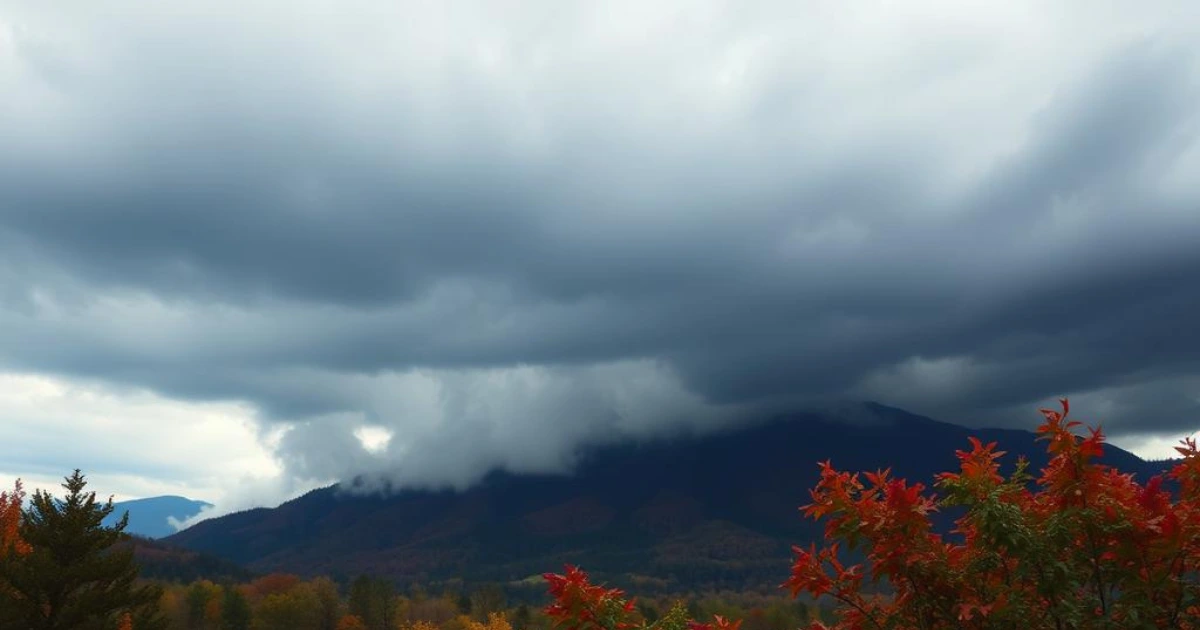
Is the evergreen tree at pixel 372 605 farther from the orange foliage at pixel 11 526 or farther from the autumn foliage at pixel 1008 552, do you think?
the autumn foliage at pixel 1008 552

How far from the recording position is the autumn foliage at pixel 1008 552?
7.02m

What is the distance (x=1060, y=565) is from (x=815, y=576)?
211 centimetres

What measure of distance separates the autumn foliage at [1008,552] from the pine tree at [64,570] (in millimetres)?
36868

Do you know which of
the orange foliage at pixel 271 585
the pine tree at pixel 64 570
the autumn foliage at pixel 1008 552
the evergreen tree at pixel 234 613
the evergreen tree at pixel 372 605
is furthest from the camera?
the orange foliage at pixel 271 585

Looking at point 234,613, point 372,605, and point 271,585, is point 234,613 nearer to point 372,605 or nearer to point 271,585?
point 372,605

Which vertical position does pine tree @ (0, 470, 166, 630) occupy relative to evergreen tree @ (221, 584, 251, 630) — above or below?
above

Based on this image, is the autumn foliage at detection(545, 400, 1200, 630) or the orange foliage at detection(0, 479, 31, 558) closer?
the autumn foliage at detection(545, 400, 1200, 630)

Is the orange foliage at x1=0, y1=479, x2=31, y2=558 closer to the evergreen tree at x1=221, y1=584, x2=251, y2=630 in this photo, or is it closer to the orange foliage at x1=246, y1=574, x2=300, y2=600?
the evergreen tree at x1=221, y1=584, x2=251, y2=630

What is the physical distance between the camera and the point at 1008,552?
23.2ft

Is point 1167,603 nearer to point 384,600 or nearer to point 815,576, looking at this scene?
point 815,576

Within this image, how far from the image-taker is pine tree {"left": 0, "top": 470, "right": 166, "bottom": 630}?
116 ft

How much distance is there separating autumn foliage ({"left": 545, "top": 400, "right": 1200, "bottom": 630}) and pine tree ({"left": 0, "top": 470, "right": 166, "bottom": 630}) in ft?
121

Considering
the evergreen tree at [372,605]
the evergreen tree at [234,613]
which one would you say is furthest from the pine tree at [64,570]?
the evergreen tree at [372,605]

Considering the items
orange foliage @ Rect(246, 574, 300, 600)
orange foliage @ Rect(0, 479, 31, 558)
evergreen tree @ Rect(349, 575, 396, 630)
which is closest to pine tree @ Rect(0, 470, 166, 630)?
orange foliage @ Rect(0, 479, 31, 558)
